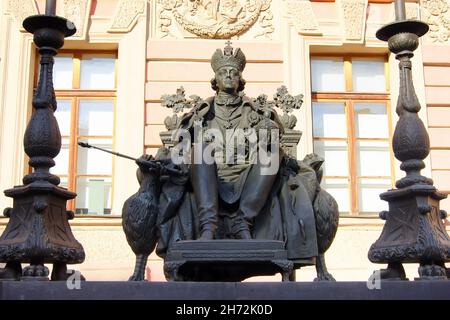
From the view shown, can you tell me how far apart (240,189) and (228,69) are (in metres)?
1.09

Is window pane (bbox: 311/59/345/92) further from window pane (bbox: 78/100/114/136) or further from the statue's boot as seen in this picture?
the statue's boot

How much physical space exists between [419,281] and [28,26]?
11.5 ft

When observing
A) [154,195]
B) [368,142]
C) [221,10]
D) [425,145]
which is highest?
[221,10]

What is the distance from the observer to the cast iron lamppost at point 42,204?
207 inches

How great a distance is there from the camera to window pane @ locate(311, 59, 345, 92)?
10500mm

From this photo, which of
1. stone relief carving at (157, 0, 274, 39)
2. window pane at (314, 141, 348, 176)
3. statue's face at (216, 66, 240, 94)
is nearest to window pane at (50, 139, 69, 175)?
stone relief carving at (157, 0, 274, 39)

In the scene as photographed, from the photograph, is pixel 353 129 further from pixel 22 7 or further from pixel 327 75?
pixel 22 7

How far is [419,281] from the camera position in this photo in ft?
16.6

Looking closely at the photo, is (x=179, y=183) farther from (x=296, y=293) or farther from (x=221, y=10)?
(x=221, y=10)

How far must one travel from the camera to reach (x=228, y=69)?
20.6ft

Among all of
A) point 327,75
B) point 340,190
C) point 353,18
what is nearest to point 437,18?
point 353,18

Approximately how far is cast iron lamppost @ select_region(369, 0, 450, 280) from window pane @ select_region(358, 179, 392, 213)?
14.3 feet

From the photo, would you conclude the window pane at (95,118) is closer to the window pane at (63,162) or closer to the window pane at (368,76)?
the window pane at (63,162)
